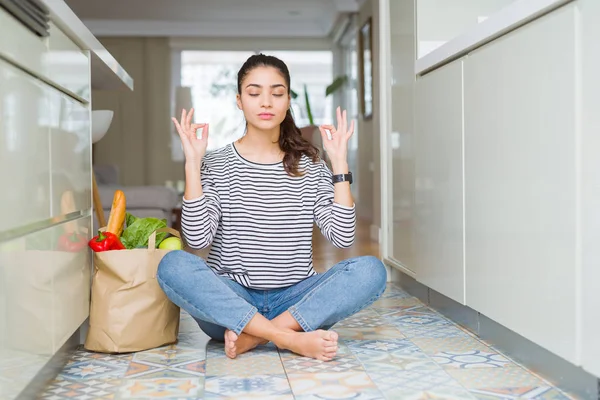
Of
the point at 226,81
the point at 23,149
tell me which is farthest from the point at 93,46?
the point at 226,81

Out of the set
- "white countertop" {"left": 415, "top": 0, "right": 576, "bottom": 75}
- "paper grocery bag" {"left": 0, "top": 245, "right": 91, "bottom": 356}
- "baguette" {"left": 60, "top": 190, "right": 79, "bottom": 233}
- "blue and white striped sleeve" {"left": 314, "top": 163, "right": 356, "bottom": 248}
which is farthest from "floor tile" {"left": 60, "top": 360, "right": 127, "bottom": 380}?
"white countertop" {"left": 415, "top": 0, "right": 576, "bottom": 75}

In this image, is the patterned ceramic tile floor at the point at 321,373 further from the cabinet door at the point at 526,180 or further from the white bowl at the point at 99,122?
the white bowl at the point at 99,122

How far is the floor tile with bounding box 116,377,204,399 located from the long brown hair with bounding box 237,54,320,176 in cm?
72

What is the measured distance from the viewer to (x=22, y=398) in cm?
152

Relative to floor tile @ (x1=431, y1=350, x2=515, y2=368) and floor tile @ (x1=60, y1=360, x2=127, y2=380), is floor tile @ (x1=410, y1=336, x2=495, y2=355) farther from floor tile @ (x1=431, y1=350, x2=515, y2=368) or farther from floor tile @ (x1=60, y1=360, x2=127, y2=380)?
floor tile @ (x1=60, y1=360, x2=127, y2=380)

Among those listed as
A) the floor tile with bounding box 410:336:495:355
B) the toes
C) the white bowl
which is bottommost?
the floor tile with bounding box 410:336:495:355

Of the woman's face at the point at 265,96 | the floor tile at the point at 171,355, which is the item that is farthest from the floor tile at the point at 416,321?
the woman's face at the point at 265,96

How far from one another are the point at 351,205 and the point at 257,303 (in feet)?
1.32

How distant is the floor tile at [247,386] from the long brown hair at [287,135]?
2.19 feet

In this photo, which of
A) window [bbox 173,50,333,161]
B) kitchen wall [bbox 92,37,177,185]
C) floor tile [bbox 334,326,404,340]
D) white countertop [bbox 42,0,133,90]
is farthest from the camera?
window [bbox 173,50,333,161]

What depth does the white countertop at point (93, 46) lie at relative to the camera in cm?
182

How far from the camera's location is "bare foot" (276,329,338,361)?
6.34ft

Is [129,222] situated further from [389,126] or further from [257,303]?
[389,126]

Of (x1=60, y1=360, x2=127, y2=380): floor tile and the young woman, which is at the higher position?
the young woman
